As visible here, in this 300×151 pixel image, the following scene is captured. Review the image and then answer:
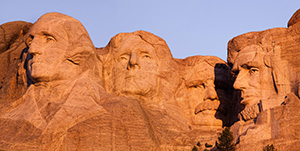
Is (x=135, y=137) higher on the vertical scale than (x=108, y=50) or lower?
lower

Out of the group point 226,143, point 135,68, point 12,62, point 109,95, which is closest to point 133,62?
point 135,68

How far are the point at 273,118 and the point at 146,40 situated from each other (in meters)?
6.16

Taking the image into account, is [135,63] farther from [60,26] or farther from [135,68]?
[60,26]

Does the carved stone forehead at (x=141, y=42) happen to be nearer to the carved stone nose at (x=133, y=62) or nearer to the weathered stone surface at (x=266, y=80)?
the carved stone nose at (x=133, y=62)

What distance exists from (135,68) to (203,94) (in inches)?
115

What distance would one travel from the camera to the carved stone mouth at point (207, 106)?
24797 millimetres

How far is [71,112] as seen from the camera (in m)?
21.2

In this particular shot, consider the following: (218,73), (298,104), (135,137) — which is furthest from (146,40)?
(298,104)

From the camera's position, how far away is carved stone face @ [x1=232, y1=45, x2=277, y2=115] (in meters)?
22.4

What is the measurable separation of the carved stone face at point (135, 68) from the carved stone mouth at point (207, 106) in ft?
6.26

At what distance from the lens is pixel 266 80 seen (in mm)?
22406

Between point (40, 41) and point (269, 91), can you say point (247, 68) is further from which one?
point (40, 41)

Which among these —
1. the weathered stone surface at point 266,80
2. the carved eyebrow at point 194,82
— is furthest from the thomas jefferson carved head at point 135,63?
the weathered stone surface at point 266,80

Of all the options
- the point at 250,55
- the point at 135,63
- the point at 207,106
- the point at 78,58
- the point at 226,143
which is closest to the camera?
the point at 226,143
